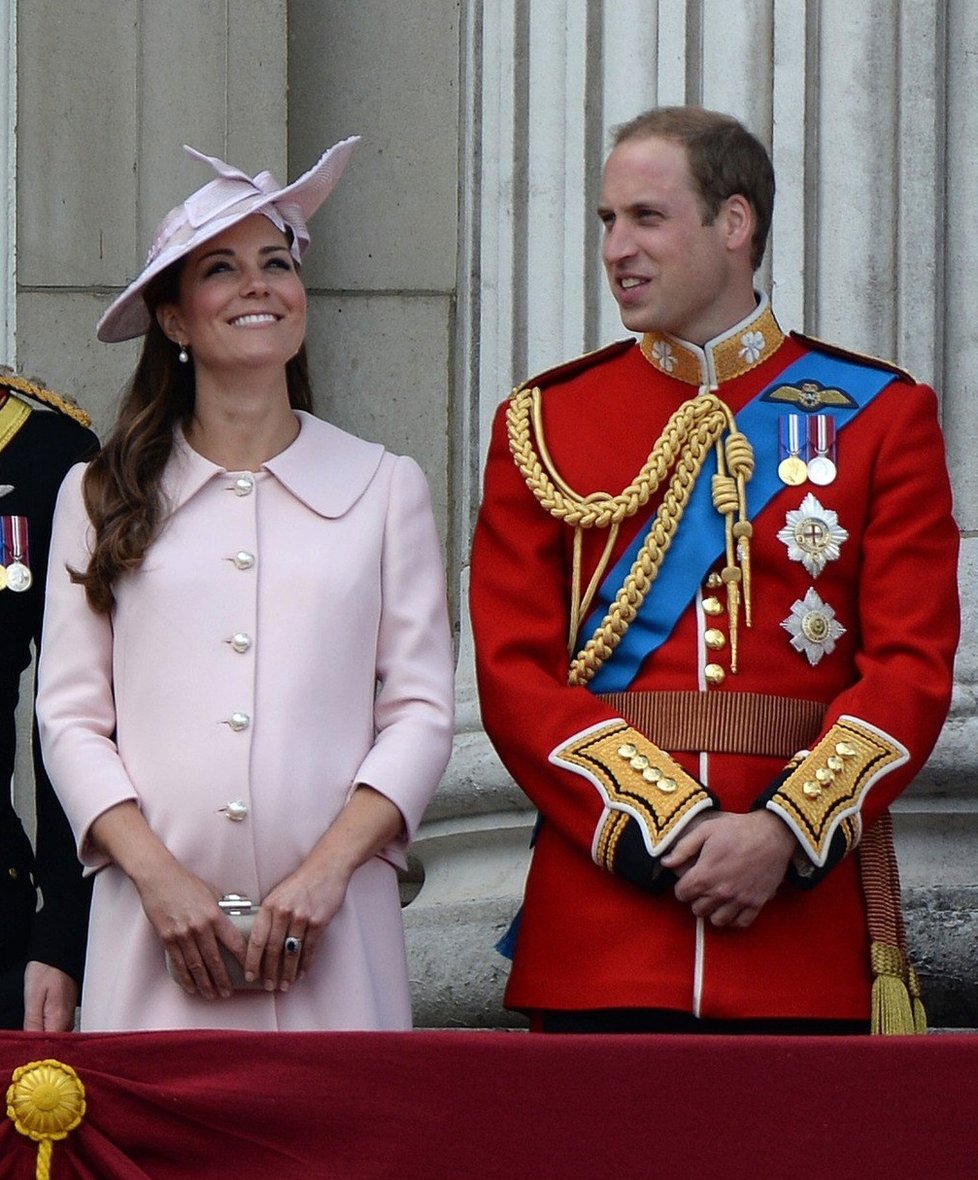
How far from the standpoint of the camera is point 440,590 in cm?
383

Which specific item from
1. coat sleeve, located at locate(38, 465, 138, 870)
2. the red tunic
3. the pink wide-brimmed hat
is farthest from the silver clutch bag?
the pink wide-brimmed hat

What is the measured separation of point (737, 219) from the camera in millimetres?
3965

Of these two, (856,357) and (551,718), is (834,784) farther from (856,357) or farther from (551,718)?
(856,357)

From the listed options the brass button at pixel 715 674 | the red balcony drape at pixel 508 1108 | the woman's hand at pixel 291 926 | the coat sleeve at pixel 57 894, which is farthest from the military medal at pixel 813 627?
the coat sleeve at pixel 57 894

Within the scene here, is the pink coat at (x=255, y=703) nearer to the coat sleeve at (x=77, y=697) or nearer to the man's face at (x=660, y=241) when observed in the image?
the coat sleeve at (x=77, y=697)

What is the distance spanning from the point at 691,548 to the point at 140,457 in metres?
0.76

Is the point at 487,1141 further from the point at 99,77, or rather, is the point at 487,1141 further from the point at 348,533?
the point at 99,77

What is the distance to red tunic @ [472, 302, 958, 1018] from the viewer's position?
3637mm

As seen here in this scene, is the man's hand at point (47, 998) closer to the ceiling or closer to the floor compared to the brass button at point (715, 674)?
closer to the floor

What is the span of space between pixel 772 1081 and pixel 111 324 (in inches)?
63.2

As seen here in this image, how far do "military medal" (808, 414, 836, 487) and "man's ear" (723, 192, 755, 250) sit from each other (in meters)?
0.28

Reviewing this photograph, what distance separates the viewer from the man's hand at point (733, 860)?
356 centimetres

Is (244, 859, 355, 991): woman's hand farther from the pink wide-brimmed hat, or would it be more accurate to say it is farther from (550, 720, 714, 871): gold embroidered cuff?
the pink wide-brimmed hat

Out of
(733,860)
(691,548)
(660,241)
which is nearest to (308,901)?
(733,860)
